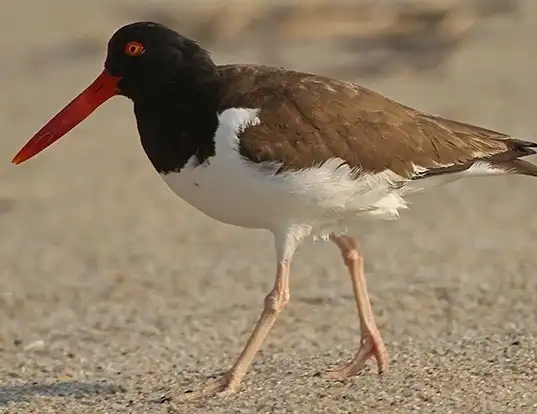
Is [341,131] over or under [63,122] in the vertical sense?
under

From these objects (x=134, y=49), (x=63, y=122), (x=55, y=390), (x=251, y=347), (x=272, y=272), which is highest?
(x=134, y=49)

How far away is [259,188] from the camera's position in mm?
5008

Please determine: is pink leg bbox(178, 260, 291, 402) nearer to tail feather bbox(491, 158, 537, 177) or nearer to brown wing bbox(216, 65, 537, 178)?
brown wing bbox(216, 65, 537, 178)

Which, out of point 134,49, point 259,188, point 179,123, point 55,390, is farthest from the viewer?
point 55,390

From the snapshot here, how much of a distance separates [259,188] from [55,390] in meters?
1.47

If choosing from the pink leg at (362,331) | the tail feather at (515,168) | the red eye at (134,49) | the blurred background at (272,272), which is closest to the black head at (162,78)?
the red eye at (134,49)

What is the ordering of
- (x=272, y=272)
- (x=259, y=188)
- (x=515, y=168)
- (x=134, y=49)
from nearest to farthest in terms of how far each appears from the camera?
(x=259, y=188) → (x=134, y=49) → (x=515, y=168) → (x=272, y=272)

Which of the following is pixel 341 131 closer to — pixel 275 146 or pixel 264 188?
pixel 275 146

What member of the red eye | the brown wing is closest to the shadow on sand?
the brown wing

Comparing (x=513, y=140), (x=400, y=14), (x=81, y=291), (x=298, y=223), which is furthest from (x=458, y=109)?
(x=298, y=223)

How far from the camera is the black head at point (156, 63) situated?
530 centimetres

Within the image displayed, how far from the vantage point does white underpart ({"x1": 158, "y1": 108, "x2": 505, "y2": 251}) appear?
500 cm

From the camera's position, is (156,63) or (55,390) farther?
(55,390)

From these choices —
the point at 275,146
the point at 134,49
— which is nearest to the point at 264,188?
the point at 275,146
